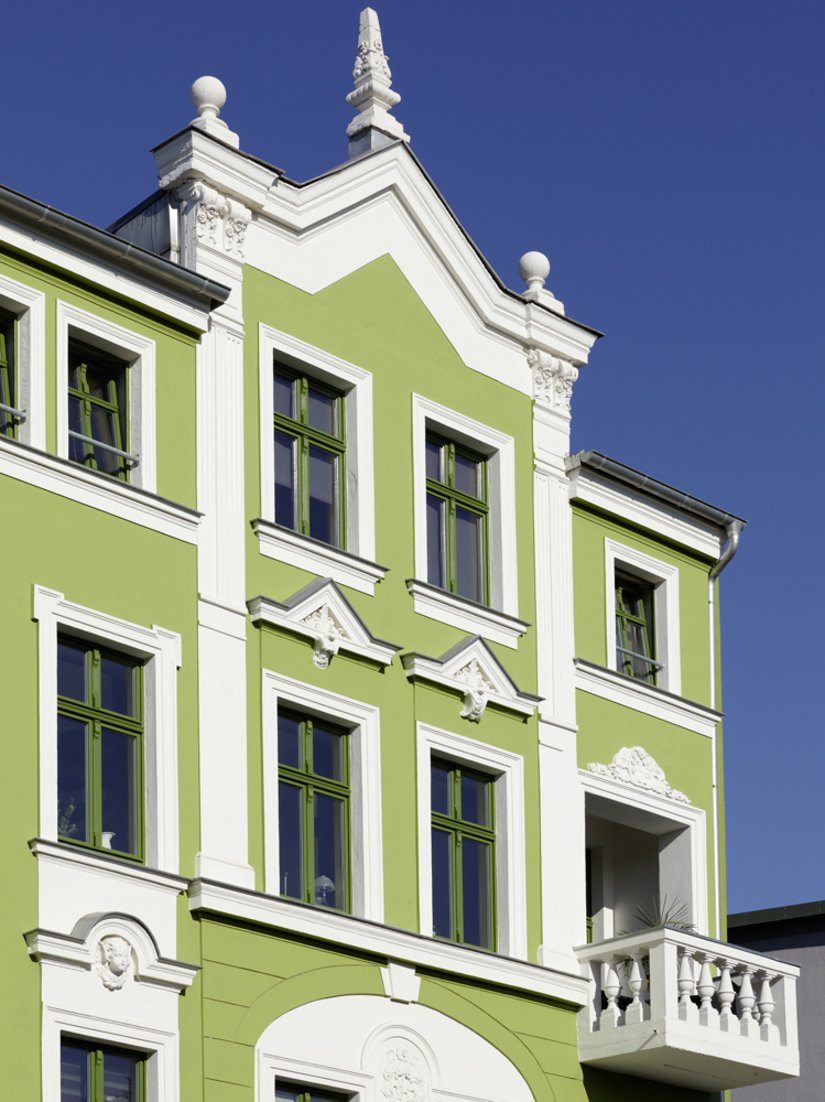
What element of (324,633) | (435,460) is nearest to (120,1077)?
(324,633)

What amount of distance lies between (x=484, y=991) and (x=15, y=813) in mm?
6310

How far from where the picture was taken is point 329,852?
2495cm

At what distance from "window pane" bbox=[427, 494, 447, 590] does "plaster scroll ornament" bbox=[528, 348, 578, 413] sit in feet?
7.38

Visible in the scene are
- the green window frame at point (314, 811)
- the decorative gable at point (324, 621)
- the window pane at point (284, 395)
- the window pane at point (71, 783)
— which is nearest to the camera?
the window pane at point (71, 783)

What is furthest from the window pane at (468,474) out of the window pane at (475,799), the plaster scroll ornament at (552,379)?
the window pane at (475,799)

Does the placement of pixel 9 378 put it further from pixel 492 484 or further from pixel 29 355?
pixel 492 484

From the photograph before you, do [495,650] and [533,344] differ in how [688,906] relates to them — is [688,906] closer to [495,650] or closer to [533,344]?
[495,650]

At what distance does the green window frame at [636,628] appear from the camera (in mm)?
29797

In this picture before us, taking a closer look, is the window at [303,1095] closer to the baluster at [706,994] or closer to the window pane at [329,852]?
the window pane at [329,852]

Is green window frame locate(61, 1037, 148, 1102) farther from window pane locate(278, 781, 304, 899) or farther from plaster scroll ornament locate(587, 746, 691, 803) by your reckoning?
plaster scroll ornament locate(587, 746, 691, 803)

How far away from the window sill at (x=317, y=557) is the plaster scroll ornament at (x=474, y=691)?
150cm

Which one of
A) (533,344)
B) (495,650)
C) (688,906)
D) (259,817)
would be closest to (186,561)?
(259,817)

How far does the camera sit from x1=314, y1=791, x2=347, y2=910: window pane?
2477 cm

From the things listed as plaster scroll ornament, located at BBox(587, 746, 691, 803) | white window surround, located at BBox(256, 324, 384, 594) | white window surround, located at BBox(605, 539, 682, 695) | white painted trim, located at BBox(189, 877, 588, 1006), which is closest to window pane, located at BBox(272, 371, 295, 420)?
white window surround, located at BBox(256, 324, 384, 594)
